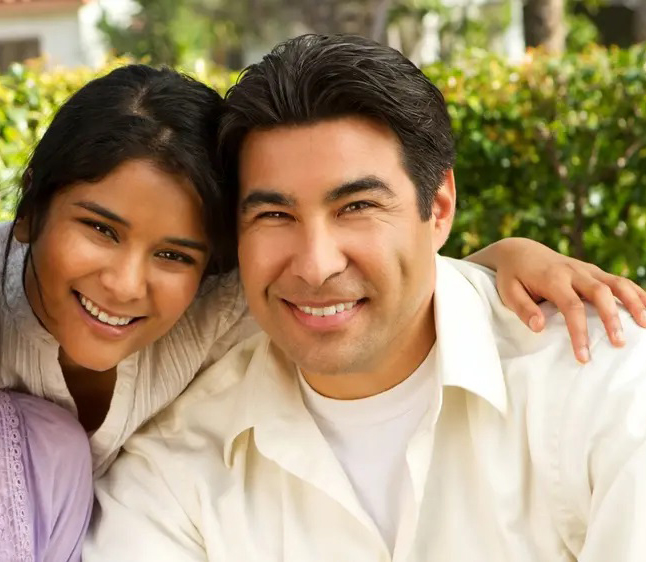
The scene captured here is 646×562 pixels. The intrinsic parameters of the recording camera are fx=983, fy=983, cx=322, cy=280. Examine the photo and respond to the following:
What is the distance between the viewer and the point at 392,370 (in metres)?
2.56

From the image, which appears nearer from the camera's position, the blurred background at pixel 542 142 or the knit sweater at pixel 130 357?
the knit sweater at pixel 130 357

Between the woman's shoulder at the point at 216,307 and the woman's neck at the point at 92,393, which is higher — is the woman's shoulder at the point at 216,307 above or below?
above

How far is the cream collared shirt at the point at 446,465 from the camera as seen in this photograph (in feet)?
7.23

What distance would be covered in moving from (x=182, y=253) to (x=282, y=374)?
44 centimetres

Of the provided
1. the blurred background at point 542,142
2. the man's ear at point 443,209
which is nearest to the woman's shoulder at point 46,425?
the man's ear at point 443,209

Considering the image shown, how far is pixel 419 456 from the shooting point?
2.39m

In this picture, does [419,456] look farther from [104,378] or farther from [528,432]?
[104,378]

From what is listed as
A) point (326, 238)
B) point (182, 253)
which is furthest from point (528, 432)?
point (182, 253)

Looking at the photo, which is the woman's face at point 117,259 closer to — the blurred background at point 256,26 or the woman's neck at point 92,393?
the woman's neck at point 92,393

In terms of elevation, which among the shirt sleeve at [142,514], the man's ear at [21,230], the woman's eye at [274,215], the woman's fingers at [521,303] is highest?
the woman's eye at [274,215]

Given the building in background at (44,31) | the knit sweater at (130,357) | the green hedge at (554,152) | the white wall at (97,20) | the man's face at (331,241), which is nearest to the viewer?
the man's face at (331,241)

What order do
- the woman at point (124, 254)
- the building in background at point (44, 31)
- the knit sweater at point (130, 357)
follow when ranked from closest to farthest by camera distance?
the woman at point (124, 254), the knit sweater at point (130, 357), the building in background at point (44, 31)

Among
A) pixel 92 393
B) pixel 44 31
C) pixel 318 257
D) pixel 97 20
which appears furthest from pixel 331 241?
pixel 97 20

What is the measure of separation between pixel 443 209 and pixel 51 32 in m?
23.0
